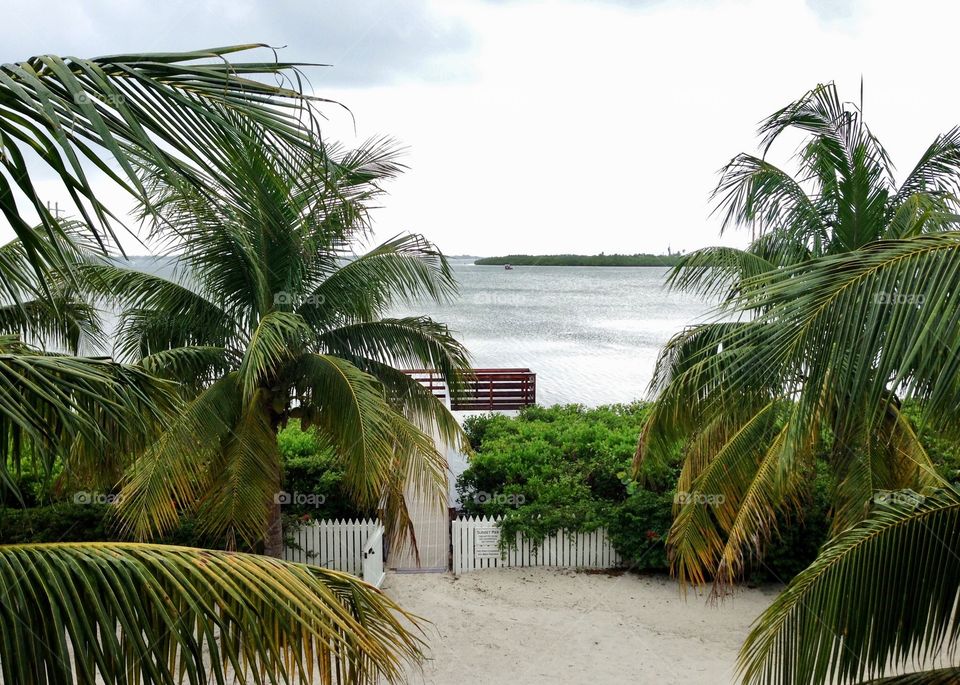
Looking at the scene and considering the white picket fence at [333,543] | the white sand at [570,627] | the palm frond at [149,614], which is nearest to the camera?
the palm frond at [149,614]

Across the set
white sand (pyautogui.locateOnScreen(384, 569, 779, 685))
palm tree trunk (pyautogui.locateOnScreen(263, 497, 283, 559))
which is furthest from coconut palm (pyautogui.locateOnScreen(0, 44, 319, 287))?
palm tree trunk (pyautogui.locateOnScreen(263, 497, 283, 559))

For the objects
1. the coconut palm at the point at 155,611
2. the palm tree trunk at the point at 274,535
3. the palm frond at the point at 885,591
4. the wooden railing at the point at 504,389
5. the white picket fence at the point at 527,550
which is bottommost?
the white picket fence at the point at 527,550

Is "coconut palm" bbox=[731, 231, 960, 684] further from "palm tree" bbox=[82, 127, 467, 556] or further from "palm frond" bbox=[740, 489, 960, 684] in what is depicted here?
"palm tree" bbox=[82, 127, 467, 556]

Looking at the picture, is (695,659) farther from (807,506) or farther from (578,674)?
(807,506)

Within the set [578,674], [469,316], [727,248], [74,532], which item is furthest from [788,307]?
[469,316]

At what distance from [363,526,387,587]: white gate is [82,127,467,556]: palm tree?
1373 mm

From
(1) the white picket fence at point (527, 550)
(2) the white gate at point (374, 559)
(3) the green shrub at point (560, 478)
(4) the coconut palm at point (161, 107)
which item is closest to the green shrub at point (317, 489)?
(2) the white gate at point (374, 559)

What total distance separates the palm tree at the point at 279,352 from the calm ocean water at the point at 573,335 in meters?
1.26

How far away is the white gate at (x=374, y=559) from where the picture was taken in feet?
38.6

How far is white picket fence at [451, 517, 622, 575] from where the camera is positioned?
13.1m

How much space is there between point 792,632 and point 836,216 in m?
5.83

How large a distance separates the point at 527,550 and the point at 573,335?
2073 inches

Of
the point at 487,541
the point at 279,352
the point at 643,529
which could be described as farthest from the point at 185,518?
the point at 643,529

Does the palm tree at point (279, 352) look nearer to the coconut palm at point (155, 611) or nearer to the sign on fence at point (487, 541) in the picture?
the sign on fence at point (487, 541)
